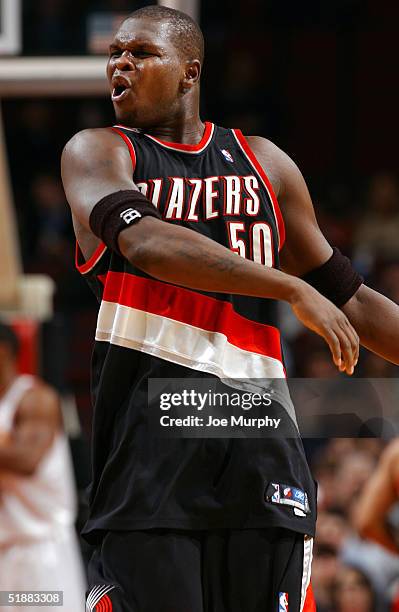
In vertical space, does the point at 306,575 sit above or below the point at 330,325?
below

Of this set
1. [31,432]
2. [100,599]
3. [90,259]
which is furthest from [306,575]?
[31,432]

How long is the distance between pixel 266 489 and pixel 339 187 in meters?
9.95

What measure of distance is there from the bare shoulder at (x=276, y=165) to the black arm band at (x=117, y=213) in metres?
0.49

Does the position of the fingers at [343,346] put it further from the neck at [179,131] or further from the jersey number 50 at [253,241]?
the neck at [179,131]

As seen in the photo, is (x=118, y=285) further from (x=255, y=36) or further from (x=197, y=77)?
(x=255, y=36)

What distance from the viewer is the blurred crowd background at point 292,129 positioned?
32.9ft

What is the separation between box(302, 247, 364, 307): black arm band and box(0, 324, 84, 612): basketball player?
12.0 ft

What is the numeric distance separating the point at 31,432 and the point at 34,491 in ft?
1.13

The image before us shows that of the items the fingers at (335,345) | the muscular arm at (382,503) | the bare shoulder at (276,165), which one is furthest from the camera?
the muscular arm at (382,503)

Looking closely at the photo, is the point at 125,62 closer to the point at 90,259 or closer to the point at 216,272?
the point at 90,259

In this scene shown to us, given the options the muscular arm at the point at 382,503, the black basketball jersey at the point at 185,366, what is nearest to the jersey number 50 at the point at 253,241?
the black basketball jersey at the point at 185,366

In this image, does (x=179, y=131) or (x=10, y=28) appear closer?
(x=179, y=131)

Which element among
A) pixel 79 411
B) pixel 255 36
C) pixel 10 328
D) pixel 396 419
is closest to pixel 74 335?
pixel 79 411

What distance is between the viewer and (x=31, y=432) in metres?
6.70
